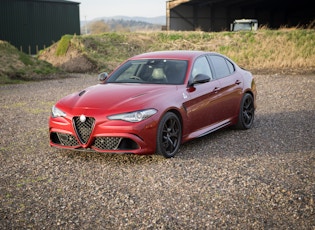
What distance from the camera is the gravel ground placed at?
4457 millimetres

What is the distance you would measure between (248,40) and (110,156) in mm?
20937

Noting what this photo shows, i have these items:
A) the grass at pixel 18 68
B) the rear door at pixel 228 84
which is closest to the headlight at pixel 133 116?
the rear door at pixel 228 84

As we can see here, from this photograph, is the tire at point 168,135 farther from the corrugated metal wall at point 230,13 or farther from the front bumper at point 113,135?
Result: the corrugated metal wall at point 230,13

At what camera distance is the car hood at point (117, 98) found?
20.6ft

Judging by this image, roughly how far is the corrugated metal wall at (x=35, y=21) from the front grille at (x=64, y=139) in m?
32.7

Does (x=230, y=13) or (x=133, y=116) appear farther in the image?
(x=230, y=13)

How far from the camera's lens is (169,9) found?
1623 inches

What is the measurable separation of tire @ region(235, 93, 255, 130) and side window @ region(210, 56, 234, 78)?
641 millimetres

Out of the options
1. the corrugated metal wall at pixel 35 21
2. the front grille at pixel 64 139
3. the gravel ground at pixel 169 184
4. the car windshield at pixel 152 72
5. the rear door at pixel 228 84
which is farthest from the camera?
the corrugated metal wall at pixel 35 21

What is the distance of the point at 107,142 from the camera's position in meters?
6.23

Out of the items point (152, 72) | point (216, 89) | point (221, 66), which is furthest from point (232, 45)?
point (152, 72)

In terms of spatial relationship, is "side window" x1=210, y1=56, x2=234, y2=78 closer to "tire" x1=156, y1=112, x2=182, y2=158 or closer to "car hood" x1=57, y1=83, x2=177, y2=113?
"car hood" x1=57, y1=83, x2=177, y2=113

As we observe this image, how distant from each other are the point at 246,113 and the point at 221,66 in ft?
3.96

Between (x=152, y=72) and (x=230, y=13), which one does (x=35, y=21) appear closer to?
(x=230, y=13)
